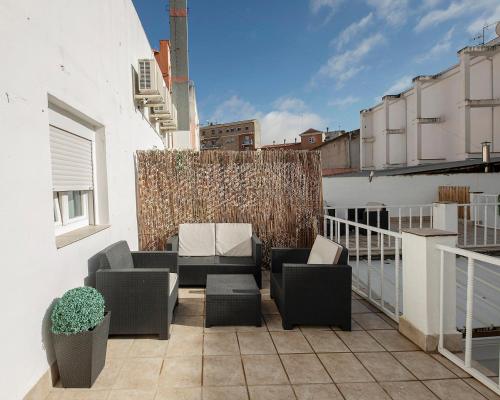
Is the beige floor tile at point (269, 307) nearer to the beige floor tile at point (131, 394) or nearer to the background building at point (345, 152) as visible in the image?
the beige floor tile at point (131, 394)

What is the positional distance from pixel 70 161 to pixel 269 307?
2.81 m

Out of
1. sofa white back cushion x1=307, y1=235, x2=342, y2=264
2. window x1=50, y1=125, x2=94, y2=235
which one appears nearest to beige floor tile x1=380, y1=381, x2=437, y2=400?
sofa white back cushion x1=307, y1=235, x2=342, y2=264

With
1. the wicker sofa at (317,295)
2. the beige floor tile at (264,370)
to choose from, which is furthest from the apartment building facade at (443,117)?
the beige floor tile at (264,370)

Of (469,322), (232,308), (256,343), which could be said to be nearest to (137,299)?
(232,308)

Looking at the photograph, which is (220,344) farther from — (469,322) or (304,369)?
(469,322)

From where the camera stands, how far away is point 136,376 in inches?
106

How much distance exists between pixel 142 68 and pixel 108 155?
213 cm

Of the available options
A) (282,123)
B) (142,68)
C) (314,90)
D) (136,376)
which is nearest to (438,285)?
(136,376)

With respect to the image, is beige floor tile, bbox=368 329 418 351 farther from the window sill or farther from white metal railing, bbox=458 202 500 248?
white metal railing, bbox=458 202 500 248

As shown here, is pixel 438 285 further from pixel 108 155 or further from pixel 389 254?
pixel 389 254

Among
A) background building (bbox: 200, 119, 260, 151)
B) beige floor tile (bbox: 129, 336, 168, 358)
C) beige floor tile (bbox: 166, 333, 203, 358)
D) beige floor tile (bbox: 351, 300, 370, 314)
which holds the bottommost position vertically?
beige floor tile (bbox: 351, 300, 370, 314)

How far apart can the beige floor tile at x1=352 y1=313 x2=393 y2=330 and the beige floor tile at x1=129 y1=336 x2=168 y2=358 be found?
6.87 ft

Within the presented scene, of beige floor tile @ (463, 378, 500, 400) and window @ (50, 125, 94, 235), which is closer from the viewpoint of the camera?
beige floor tile @ (463, 378, 500, 400)

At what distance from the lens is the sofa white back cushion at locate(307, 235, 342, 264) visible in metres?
3.71
